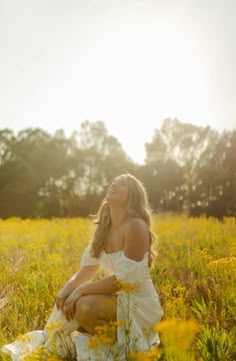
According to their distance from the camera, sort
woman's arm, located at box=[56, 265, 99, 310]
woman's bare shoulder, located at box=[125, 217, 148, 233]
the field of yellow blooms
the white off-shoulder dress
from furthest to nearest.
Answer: woman's arm, located at box=[56, 265, 99, 310], woman's bare shoulder, located at box=[125, 217, 148, 233], the white off-shoulder dress, the field of yellow blooms

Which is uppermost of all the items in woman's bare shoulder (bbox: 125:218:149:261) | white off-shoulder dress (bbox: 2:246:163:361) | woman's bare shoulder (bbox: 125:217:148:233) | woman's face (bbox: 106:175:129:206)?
woman's face (bbox: 106:175:129:206)

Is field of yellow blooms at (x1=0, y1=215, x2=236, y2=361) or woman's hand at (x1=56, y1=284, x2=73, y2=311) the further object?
woman's hand at (x1=56, y1=284, x2=73, y2=311)

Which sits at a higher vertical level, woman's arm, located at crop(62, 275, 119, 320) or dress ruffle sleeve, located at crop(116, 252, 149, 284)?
dress ruffle sleeve, located at crop(116, 252, 149, 284)

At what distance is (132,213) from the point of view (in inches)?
133

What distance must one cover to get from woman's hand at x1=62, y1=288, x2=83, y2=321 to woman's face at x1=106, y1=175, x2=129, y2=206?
0.74m

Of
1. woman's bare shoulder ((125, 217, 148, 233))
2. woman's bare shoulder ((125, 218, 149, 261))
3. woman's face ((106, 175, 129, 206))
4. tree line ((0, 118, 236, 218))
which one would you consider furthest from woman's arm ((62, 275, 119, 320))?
tree line ((0, 118, 236, 218))

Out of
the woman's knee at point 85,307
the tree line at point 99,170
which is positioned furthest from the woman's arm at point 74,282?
the tree line at point 99,170

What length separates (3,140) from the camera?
31.2 metres

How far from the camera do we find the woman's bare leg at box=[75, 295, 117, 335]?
9.93 feet

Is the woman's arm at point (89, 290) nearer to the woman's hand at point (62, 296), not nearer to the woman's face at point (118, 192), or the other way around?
the woman's hand at point (62, 296)

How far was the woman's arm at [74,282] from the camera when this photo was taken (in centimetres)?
332

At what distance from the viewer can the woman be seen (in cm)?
302

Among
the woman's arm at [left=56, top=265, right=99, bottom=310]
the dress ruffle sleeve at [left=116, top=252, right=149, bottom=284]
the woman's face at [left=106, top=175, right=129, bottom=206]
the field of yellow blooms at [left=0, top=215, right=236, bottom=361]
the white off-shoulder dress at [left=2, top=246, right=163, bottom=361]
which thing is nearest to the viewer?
the field of yellow blooms at [left=0, top=215, right=236, bottom=361]

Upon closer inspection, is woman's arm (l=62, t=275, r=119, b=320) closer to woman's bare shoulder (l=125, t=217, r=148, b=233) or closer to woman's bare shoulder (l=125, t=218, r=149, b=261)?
woman's bare shoulder (l=125, t=218, r=149, b=261)
